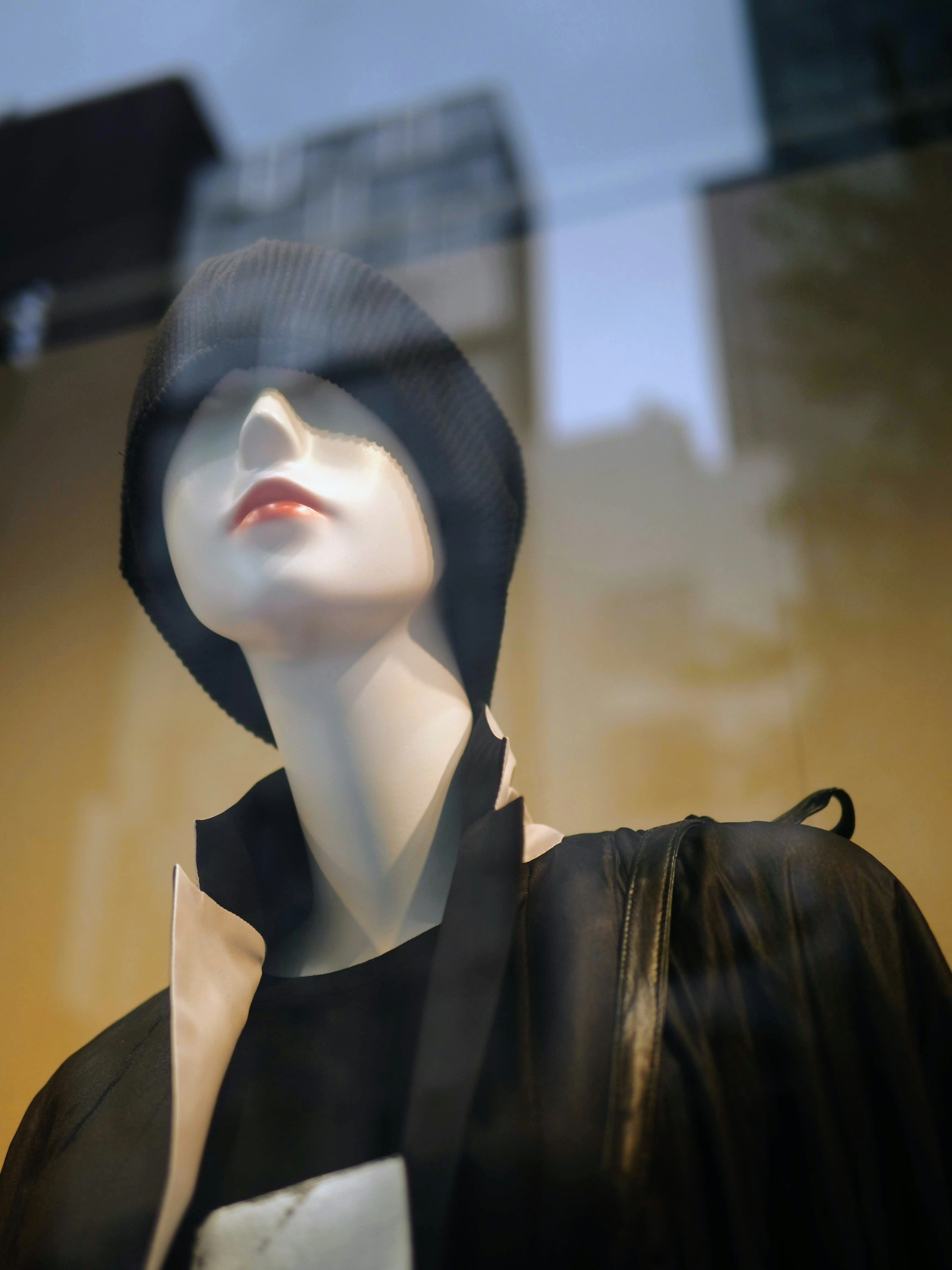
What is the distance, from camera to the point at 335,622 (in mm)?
771

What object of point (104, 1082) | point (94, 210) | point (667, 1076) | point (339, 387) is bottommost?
point (104, 1082)

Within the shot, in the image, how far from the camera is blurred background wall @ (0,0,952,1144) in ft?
3.20

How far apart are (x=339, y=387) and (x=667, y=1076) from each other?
0.57m

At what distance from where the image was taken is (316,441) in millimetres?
797

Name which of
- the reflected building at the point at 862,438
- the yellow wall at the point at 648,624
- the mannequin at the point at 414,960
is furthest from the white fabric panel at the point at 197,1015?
the reflected building at the point at 862,438

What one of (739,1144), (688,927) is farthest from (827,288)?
(739,1144)

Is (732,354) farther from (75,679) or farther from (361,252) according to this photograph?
(75,679)

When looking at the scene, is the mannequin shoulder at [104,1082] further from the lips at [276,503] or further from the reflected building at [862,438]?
the reflected building at [862,438]

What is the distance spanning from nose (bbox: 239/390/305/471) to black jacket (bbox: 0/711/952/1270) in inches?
12.2

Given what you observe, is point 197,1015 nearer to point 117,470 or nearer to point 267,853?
point 267,853

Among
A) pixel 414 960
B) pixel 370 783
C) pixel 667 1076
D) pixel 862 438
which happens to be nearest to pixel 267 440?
pixel 370 783

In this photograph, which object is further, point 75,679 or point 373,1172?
point 75,679

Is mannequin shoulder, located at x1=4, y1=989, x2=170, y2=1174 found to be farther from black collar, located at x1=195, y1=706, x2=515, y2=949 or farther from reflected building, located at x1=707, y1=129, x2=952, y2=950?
reflected building, located at x1=707, y1=129, x2=952, y2=950

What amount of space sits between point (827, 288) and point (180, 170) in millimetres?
720
